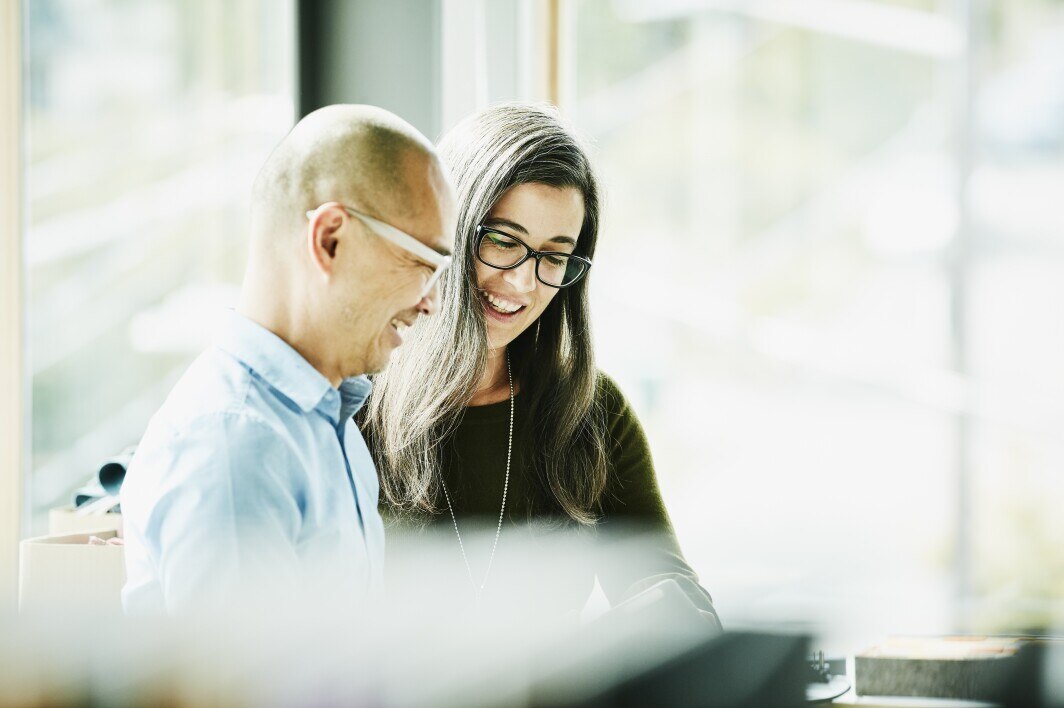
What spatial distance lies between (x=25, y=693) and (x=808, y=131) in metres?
3.95

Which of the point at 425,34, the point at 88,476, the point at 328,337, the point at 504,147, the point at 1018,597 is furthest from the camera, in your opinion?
the point at 1018,597

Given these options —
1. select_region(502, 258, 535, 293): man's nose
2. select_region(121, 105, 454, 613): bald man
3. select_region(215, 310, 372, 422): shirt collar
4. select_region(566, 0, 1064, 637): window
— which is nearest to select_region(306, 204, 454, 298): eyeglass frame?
select_region(121, 105, 454, 613): bald man

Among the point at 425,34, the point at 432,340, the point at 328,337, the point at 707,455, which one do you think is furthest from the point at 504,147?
the point at 707,455

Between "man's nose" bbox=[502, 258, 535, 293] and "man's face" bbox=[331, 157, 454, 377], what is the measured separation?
1.92 ft

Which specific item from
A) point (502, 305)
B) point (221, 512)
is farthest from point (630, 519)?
point (221, 512)

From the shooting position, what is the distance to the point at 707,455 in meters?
4.06

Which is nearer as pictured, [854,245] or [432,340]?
[432,340]

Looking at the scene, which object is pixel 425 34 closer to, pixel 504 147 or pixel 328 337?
pixel 504 147

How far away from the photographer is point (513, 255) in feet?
5.53

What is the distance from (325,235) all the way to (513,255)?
2.33ft

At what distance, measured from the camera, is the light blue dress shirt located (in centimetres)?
86

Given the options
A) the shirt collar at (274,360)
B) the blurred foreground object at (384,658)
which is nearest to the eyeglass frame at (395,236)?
the shirt collar at (274,360)

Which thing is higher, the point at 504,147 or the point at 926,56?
the point at 926,56

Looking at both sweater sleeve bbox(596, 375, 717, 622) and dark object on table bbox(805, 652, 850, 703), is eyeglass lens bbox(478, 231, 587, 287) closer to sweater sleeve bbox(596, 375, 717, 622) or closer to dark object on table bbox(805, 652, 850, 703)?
sweater sleeve bbox(596, 375, 717, 622)
